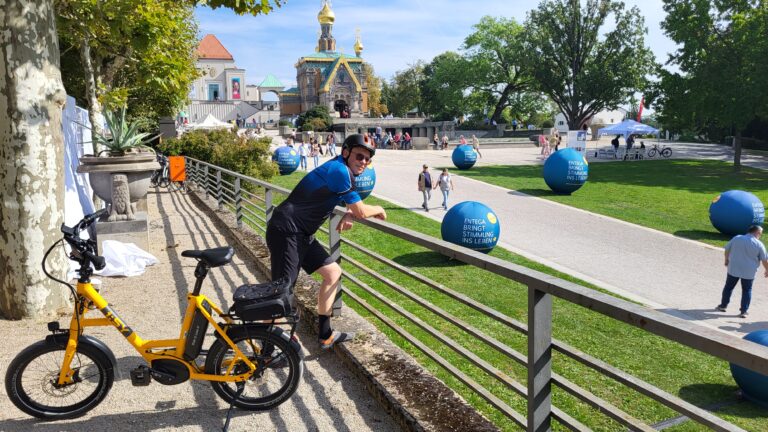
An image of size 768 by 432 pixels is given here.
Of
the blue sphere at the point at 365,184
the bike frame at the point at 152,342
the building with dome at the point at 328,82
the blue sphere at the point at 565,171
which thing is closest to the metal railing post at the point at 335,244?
the bike frame at the point at 152,342

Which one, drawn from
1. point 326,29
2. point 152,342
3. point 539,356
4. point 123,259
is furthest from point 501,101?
point 539,356

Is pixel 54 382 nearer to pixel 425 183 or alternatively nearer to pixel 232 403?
pixel 232 403

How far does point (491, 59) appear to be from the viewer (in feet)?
291

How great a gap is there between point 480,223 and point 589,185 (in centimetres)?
1718

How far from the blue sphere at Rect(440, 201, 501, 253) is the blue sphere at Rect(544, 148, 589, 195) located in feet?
36.5

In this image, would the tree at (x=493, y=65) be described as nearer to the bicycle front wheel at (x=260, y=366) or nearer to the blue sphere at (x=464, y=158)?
the blue sphere at (x=464, y=158)

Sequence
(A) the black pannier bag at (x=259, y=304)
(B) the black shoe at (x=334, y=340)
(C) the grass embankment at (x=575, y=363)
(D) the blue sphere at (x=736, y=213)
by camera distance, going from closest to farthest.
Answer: (A) the black pannier bag at (x=259, y=304) → (B) the black shoe at (x=334, y=340) → (C) the grass embankment at (x=575, y=363) → (D) the blue sphere at (x=736, y=213)

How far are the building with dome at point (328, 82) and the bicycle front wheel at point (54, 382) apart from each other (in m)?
103

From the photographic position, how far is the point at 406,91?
366 ft

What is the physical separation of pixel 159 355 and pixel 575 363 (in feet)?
18.4

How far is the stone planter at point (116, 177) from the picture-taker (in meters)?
10.2

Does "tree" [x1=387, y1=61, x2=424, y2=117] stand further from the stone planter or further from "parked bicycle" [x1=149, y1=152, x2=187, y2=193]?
the stone planter

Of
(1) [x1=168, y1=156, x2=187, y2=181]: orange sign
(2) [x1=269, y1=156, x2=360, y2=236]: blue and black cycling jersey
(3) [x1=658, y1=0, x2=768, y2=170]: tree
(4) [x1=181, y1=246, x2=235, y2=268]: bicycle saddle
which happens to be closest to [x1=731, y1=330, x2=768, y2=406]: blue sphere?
(2) [x1=269, y1=156, x2=360, y2=236]: blue and black cycling jersey

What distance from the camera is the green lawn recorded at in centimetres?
2002
